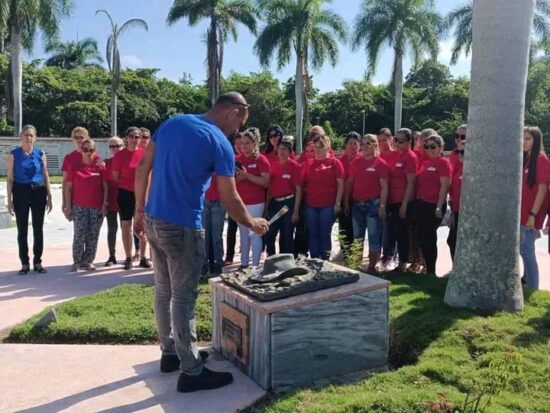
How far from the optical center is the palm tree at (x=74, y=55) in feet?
165

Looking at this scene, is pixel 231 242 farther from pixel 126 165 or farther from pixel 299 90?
pixel 299 90

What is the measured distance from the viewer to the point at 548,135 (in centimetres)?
4038

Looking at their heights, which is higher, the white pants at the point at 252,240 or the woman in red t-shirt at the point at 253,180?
the woman in red t-shirt at the point at 253,180

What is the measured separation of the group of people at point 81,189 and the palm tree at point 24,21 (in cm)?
2250

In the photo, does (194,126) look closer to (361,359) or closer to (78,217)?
(361,359)

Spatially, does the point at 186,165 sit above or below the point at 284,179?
above

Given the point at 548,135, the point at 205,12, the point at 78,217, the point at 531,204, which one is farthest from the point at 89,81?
Answer: the point at 531,204

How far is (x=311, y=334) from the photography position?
12.1 ft

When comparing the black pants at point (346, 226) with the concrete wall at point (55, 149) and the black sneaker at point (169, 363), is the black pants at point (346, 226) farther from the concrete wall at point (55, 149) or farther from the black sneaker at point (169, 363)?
the concrete wall at point (55, 149)

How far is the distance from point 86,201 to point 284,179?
258cm

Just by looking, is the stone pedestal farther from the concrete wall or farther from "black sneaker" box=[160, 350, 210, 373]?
the concrete wall

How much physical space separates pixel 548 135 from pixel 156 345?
135 feet

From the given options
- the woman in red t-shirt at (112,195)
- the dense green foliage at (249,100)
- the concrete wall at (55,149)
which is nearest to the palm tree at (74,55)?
the dense green foliage at (249,100)

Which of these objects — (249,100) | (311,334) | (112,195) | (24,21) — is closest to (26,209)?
(112,195)
